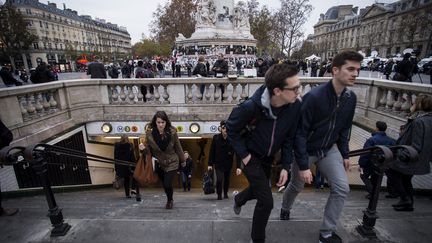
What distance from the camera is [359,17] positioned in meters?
78.1

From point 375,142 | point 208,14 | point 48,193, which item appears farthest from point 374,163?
point 208,14

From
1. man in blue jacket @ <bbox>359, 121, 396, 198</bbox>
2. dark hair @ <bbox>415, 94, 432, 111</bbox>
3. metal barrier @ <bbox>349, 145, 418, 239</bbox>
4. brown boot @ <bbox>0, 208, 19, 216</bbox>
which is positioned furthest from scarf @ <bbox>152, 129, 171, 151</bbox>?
dark hair @ <bbox>415, 94, 432, 111</bbox>

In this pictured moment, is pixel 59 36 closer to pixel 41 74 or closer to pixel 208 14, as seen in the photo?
pixel 208 14

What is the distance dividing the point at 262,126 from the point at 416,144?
2.56m

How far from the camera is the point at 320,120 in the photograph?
2.49 meters

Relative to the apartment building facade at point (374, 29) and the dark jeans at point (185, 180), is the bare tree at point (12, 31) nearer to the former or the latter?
the dark jeans at point (185, 180)

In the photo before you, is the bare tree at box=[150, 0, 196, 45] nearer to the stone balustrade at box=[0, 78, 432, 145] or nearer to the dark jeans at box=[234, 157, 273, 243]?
the stone balustrade at box=[0, 78, 432, 145]

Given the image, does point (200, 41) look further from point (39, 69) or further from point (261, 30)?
point (261, 30)

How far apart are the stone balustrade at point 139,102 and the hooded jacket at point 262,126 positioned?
15.2 feet

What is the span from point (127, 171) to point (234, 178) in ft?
20.2

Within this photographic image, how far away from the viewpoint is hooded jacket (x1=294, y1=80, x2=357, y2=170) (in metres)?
2.41

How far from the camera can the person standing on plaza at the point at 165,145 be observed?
12.5 ft

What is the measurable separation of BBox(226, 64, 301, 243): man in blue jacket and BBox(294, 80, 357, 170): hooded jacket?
0.35 ft

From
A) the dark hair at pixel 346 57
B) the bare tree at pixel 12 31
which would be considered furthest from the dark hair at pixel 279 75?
the bare tree at pixel 12 31
